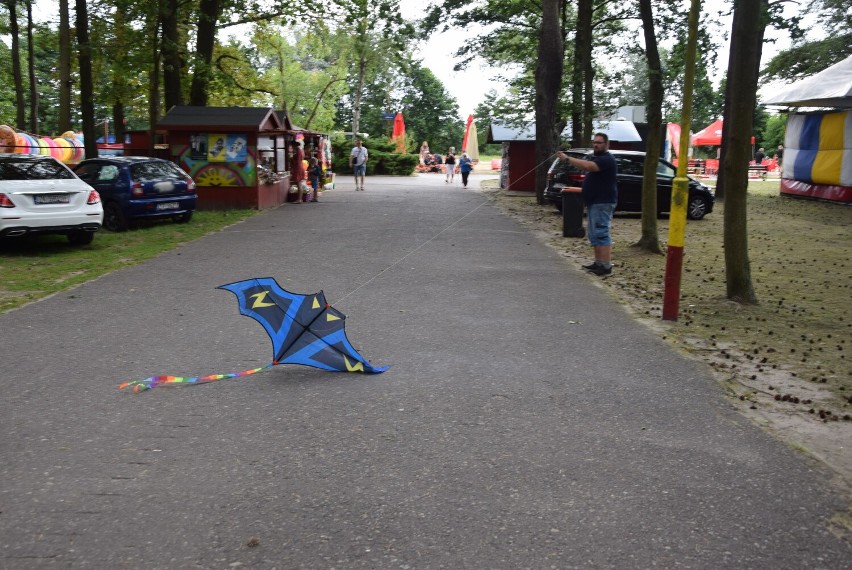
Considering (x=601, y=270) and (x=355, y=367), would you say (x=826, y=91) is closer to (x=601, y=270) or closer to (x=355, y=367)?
(x=601, y=270)

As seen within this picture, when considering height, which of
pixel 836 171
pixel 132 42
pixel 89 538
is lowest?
pixel 89 538

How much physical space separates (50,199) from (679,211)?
31.3ft

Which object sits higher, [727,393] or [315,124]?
[315,124]

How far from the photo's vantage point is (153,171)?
56.6 feet

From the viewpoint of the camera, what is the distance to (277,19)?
94.4 ft

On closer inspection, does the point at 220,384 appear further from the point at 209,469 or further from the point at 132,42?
the point at 132,42

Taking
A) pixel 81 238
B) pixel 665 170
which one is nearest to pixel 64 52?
pixel 81 238

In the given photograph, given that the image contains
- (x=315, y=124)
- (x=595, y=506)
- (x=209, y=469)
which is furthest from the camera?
(x=315, y=124)

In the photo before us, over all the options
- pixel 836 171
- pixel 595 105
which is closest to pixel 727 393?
pixel 595 105

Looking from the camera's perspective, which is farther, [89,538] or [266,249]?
[266,249]

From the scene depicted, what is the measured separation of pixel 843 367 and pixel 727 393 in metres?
1.47

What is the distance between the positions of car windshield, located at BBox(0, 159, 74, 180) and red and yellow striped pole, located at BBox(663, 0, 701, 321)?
988 cm

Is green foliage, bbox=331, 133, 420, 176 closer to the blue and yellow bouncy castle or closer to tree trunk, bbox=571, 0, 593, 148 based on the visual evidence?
the blue and yellow bouncy castle

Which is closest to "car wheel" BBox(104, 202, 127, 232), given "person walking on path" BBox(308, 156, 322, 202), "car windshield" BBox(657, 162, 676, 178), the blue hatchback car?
the blue hatchback car
